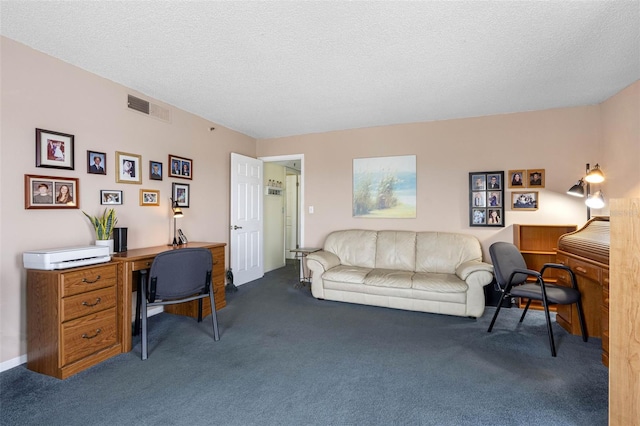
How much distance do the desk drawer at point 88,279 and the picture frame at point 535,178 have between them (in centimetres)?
470

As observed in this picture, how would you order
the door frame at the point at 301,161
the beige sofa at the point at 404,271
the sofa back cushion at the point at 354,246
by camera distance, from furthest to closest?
the door frame at the point at 301,161 → the sofa back cushion at the point at 354,246 → the beige sofa at the point at 404,271

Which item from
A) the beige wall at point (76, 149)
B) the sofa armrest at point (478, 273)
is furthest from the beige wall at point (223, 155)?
the sofa armrest at point (478, 273)

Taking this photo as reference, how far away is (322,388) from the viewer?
2.02m

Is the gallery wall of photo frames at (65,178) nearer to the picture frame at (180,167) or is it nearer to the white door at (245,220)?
the picture frame at (180,167)

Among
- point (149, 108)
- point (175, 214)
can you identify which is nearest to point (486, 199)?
point (175, 214)

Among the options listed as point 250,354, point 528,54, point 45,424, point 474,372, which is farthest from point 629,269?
point 45,424

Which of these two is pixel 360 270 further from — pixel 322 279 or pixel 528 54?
pixel 528 54

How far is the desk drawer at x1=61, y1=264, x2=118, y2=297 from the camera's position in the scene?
2172mm

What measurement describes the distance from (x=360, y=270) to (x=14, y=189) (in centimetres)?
345

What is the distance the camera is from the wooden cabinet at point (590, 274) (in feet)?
7.98

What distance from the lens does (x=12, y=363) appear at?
2.29m

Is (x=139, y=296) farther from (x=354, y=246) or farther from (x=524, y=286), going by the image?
(x=524, y=286)

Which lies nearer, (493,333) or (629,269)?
(629,269)

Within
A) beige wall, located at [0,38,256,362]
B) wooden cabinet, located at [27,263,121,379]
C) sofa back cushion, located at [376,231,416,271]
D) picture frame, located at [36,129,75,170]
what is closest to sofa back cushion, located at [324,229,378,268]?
sofa back cushion, located at [376,231,416,271]
